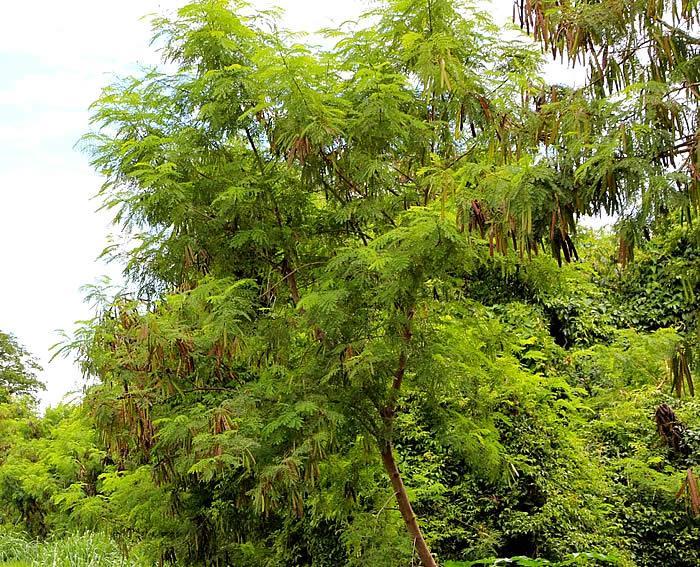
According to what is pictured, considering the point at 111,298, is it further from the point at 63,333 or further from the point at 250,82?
the point at 250,82

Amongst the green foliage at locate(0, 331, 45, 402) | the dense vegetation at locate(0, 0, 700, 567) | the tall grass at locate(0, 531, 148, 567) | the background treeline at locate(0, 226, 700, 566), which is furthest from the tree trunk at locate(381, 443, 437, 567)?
the green foliage at locate(0, 331, 45, 402)

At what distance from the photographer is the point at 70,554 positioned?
354 inches

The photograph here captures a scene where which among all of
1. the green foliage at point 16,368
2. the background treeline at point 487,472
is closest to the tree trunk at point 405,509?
the background treeline at point 487,472

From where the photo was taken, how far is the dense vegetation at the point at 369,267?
10.2 feet

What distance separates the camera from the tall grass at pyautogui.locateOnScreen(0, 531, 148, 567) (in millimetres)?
8664

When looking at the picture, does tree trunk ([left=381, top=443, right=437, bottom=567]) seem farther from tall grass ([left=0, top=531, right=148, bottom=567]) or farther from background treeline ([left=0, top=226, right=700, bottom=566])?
tall grass ([left=0, top=531, right=148, bottom=567])

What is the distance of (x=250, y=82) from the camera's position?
4.47 metres

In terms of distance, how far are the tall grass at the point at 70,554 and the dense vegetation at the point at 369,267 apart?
108 inches

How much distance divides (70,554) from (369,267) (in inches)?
282

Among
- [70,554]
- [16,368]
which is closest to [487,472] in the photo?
[70,554]

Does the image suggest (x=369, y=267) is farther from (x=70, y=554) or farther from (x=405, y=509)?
(x=70, y=554)

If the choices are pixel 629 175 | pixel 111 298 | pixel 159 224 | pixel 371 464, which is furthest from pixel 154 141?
pixel 629 175

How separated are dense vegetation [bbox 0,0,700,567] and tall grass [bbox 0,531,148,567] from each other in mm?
2740

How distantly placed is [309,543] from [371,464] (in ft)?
4.34
